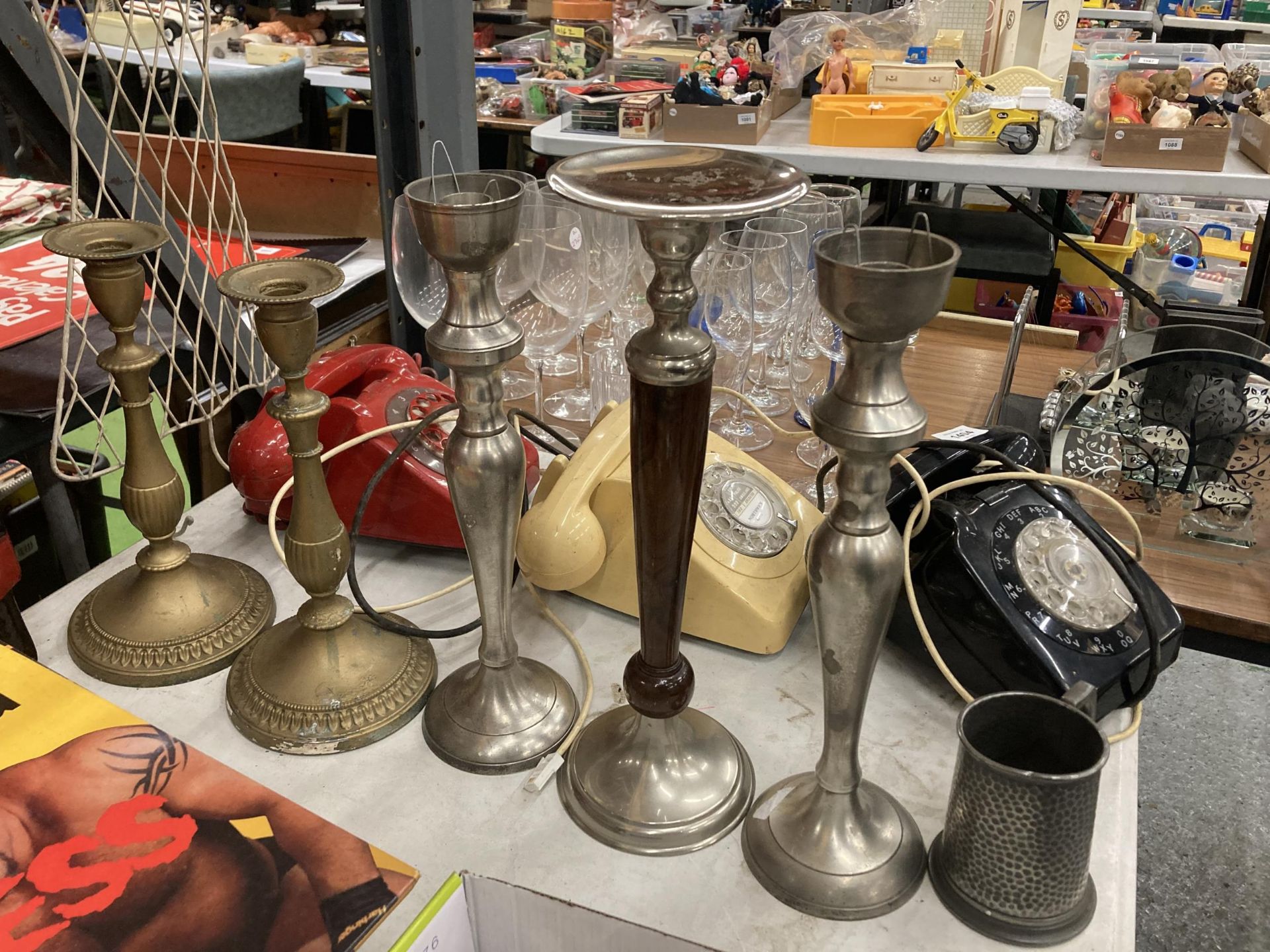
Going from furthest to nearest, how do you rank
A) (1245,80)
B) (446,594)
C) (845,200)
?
(1245,80) < (845,200) < (446,594)

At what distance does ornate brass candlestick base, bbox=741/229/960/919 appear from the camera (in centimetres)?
39

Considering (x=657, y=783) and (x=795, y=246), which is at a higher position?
(x=795, y=246)

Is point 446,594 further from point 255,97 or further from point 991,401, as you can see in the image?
point 255,97

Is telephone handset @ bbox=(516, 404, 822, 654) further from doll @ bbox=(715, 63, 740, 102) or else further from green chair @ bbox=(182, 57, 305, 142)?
green chair @ bbox=(182, 57, 305, 142)

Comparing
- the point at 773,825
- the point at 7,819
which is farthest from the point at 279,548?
the point at 773,825

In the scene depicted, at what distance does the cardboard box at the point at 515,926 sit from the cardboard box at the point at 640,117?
1.63 metres

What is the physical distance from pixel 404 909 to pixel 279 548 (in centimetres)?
33

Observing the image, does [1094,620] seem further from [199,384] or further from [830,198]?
[199,384]

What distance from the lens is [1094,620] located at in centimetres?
65

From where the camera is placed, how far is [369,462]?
2.57 ft

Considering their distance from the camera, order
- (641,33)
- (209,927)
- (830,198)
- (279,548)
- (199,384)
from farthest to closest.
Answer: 1. (641,33)
2. (199,384)
3. (830,198)
4. (279,548)
5. (209,927)

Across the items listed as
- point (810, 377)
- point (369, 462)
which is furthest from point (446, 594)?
point (810, 377)

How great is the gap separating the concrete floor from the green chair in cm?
258

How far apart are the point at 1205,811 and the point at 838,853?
1205mm
